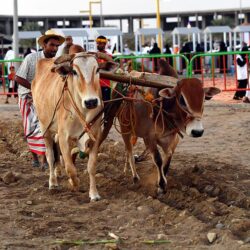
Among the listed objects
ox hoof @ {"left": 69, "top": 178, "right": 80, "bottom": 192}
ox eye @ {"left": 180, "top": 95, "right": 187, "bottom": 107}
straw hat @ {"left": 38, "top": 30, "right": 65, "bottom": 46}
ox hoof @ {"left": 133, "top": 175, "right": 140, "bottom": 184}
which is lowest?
ox hoof @ {"left": 133, "top": 175, "right": 140, "bottom": 184}

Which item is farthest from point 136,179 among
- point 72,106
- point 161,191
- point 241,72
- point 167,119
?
point 241,72

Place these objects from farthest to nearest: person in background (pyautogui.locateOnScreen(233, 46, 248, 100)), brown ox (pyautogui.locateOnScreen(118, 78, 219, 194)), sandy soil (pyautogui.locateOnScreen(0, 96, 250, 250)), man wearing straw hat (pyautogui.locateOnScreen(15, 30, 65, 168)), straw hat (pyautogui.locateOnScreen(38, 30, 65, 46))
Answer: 1. person in background (pyautogui.locateOnScreen(233, 46, 248, 100))
2. man wearing straw hat (pyautogui.locateOnScreen(15, 30, 65, 168))
3. straw hat (pyautogui.locateOnScreen(38, 30, 65, 46))
4. brown ox (pyautogui.locateOnScreen(118, 78, 219, 194))
5. sandy soil (pyautogui.locateOnScreen(0, 96, 250, 250))

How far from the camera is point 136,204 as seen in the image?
24.6ft

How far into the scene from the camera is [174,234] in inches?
244

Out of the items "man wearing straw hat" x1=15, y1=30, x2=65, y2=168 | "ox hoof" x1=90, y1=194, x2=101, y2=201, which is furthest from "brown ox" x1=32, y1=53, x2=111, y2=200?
"man wearing straw hat" x1=15, y1=30, x2=65, y2=168

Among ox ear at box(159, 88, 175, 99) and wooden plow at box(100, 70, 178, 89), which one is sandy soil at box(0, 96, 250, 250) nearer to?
ox ear at box(159, 88, 175, 99)

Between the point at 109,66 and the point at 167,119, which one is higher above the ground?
the point at 109,66

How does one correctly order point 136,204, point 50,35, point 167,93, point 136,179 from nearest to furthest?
1. point 136,204
2. point 167,93
3. point 136,179
4. point 50,35

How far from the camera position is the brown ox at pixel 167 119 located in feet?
25.7

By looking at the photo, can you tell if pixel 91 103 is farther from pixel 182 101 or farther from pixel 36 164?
pixel 36 164

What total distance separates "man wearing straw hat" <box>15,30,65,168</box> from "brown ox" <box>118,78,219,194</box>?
1.32 m

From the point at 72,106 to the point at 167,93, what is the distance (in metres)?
1.02

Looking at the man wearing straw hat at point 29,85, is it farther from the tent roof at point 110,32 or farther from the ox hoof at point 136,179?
the tent roof at point 110,32

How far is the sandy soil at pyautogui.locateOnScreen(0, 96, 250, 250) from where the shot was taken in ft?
20.0
